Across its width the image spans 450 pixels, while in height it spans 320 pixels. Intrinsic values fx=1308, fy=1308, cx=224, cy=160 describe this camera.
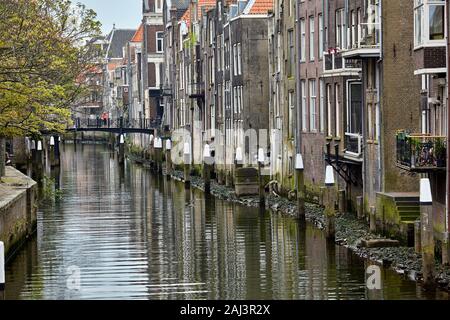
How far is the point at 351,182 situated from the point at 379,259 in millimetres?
13614

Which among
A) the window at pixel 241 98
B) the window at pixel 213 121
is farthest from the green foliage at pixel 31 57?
the window at pixel 213 121

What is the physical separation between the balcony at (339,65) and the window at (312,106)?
4.68 meters

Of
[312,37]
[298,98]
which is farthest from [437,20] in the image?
[298,98]

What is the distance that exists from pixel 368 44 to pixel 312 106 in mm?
12279

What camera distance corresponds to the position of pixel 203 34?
88.5m

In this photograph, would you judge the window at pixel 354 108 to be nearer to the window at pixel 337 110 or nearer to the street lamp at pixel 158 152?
the window at pixel 337 110

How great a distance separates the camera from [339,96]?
51438 millimetres

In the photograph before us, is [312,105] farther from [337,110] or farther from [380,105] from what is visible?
[380,105]

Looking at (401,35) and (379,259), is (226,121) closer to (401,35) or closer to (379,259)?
(401,35)

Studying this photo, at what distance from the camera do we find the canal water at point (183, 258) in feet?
108

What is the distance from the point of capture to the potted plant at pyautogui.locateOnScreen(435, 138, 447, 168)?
113 ft

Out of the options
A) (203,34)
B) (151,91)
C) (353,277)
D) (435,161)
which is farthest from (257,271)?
(151,91)

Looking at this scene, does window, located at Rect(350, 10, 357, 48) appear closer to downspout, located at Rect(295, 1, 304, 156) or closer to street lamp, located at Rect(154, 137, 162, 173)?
downspout, located at Rect(295, 1, 304, 156)

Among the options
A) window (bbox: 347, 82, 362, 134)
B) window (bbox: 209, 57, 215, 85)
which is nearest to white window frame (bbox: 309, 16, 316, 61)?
window (bbox: 347, 82, 362, 134)
